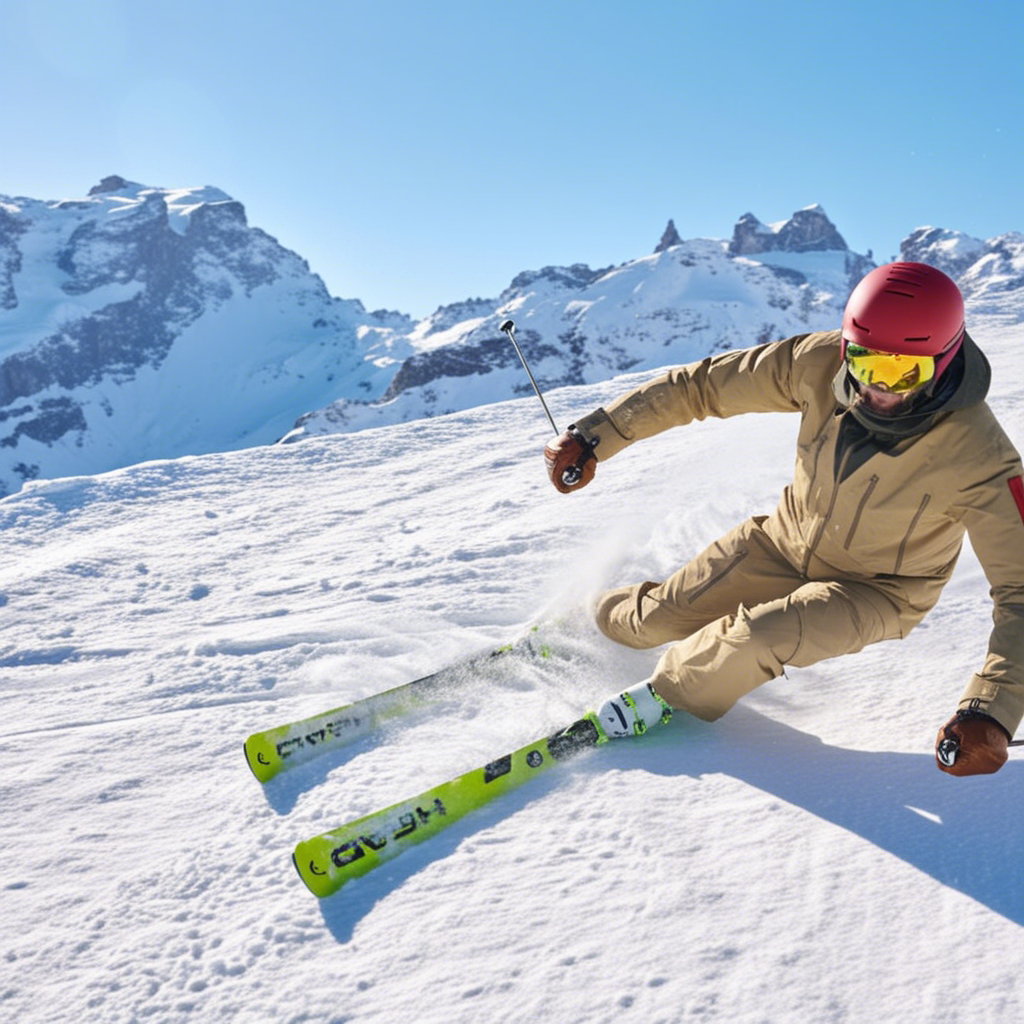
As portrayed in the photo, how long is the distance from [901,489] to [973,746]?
0.78 meters

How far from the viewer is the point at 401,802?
85.8 inches

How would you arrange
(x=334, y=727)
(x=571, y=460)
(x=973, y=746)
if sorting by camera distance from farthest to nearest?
(x=571, y=460) → (x=334, y=727) → (x=973, y=746)

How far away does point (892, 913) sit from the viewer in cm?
165

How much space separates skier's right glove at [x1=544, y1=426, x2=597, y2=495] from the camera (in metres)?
3.04

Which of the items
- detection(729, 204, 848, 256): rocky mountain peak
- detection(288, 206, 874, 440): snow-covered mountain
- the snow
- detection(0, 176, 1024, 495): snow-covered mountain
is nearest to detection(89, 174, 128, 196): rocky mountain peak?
detection(0, 176, 1024, 495): snow-covered mountain

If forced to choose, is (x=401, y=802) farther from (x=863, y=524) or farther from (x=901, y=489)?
(x=901, y=489)

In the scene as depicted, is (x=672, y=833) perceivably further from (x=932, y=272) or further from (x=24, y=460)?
(x=24, y=460)

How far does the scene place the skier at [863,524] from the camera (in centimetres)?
208

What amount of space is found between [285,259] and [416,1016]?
194066 mm

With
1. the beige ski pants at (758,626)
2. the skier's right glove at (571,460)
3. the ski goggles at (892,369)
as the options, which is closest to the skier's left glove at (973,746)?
the beige ski pants at (758,626)

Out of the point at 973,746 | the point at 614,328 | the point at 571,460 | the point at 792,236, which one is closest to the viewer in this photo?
the point at 973,746

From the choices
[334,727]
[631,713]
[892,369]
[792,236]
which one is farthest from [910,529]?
[792,236]

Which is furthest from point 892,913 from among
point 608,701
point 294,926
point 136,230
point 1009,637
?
point 136,230

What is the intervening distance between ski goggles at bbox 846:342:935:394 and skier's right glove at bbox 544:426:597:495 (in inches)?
44.4
